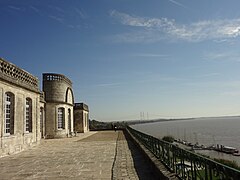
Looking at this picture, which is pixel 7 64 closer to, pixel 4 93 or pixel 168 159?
pixel 4 93

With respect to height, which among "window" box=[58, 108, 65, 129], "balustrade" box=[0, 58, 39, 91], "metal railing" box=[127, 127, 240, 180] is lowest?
"metal railing" box=[127, 127, 240, 180]

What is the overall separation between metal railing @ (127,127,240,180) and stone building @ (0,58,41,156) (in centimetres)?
810

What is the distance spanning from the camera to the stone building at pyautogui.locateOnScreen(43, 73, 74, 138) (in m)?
26.4

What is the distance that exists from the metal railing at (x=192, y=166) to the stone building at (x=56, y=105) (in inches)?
785

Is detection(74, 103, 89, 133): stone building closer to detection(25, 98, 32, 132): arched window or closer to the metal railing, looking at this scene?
detection(25, 98, 32, 132): arched window

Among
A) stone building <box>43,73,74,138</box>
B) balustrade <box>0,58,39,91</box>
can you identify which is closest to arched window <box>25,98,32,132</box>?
balustrade <box>0,58,39,91</box>

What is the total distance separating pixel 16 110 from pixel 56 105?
12.8 metres

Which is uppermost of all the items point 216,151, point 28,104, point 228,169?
point 28,104

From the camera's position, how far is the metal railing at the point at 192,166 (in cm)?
346

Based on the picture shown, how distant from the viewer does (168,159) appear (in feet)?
23.0

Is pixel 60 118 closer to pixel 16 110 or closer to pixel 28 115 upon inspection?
pixel 28 115

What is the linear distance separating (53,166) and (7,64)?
20.5 feet

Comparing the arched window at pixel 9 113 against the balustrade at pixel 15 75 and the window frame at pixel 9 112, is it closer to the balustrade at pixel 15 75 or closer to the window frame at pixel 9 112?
the window frame at pixel 9 112

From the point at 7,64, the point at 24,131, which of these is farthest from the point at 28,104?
the point at 7,64
